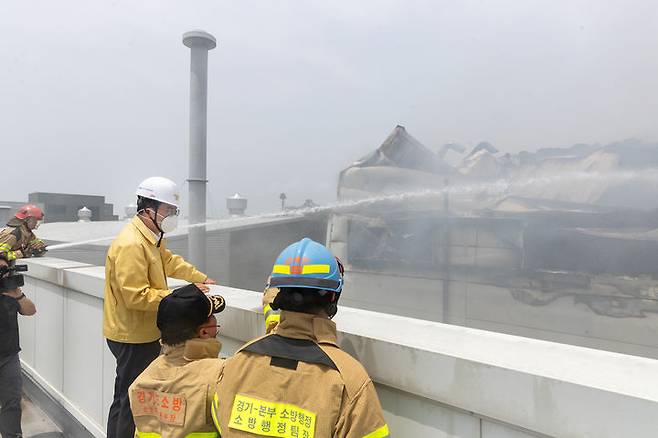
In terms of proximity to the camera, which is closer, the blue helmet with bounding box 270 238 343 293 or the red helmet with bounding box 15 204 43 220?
the blue helmet with bounding box 270 238 343 293

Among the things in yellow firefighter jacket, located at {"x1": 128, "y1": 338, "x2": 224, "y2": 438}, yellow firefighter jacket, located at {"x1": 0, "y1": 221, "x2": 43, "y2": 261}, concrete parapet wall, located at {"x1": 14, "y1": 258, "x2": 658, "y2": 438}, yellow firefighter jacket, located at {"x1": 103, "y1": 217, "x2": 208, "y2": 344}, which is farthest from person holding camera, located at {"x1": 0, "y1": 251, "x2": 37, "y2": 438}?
yellow firefighter jacket, located at {"x1": 128, "y1": 338, "x2": 224, "y2": 438}

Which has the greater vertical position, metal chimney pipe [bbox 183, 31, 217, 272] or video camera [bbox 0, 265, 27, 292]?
metal chimney pipe [bbox 183, 31, 217, 272]

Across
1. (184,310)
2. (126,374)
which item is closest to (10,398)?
(126,374)

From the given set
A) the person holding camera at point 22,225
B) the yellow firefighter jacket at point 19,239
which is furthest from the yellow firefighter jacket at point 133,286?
the person holding camera at point 22,225

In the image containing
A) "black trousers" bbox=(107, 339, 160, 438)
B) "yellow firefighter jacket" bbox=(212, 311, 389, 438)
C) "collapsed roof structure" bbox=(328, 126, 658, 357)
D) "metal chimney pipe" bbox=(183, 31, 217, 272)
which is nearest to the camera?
"yellow firefighter jacket" bbox=(212, 311, 389, 438)

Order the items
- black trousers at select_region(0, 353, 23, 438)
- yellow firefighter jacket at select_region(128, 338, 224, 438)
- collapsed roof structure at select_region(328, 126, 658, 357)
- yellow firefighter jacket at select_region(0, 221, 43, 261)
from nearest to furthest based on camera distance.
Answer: yellow firefighter jacket at select_region(128, 338, 224, 438), black trousers at select_region(0, 353, 23, 438), yellow firefighter jacket at select_region(0, 221, 43, 261), collapsed roof structure at select_region(328, 126, 658, 357)

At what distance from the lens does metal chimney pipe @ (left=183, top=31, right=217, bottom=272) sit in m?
6.86

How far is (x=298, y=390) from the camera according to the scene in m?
1.16

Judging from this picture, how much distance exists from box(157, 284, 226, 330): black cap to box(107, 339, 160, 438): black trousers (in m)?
0.85

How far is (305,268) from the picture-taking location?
1.24 metres

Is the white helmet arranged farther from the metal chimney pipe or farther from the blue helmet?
the metal chimney pipe

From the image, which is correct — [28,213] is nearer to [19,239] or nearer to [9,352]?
[19,239]

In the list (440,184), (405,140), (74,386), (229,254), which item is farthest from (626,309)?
(229,254)

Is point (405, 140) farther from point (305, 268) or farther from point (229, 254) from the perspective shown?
point (305, 268)
